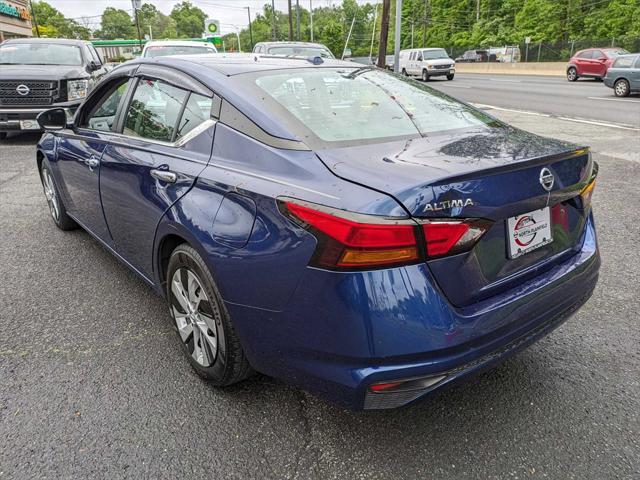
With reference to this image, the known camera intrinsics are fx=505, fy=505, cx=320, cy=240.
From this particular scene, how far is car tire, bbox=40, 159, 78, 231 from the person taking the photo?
4.60m

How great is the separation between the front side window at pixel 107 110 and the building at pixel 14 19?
45728mm

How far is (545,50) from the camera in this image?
44.2m

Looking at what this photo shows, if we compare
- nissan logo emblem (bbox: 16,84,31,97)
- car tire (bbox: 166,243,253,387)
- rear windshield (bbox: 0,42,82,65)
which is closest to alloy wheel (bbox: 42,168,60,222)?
car tire (bbox: 166,243,253,387)

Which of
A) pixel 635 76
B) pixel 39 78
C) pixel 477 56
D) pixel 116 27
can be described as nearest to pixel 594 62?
pixel 635 76

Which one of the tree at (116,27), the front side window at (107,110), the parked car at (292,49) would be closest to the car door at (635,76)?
the parked car at (292,49)

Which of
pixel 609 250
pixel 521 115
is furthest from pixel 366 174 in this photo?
pixel 521 115

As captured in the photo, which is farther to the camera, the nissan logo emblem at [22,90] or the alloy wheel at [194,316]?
the nissan logo emblem at [22,90]

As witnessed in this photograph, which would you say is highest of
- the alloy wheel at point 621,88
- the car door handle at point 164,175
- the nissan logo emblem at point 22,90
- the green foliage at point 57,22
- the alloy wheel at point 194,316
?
the green foliage at point 57,22

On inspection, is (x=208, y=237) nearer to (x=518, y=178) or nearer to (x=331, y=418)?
(x=331, y=418)

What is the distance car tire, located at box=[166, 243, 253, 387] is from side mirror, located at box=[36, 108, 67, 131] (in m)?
2.21

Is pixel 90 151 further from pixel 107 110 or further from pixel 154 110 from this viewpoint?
pixel 154 110

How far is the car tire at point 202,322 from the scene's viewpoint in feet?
7.35

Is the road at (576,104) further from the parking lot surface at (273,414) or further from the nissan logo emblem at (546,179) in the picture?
the nissan logo emblem at (546,179)

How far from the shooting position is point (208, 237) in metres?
2.15
